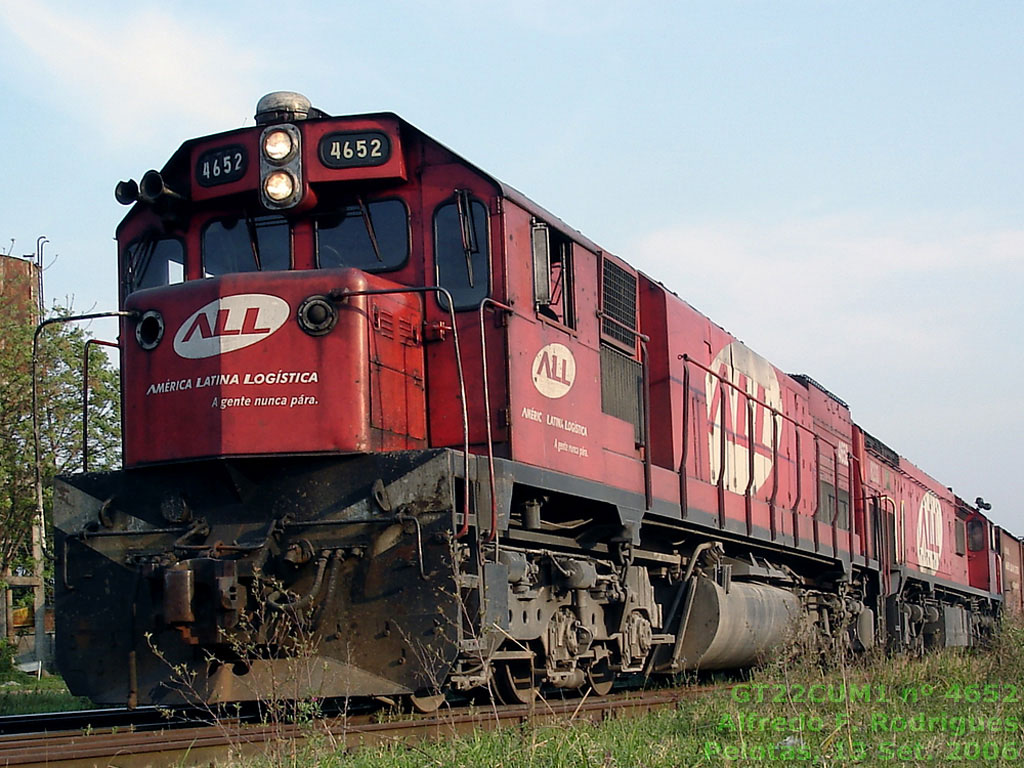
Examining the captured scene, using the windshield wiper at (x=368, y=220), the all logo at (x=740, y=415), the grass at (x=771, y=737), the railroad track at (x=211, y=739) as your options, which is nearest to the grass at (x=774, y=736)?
the grass at (x=771, y=737)

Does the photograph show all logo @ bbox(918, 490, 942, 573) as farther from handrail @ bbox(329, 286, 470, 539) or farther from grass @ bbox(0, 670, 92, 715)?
handrail @ bbox(329, 286, 470, 539)

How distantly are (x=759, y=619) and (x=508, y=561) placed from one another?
16.4 ft

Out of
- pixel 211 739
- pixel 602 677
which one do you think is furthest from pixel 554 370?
pixel 211 739

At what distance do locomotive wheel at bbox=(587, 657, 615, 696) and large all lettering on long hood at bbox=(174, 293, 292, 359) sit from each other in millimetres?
3979

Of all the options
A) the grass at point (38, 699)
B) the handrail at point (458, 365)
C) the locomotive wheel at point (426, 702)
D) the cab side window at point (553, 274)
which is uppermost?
the cab side window at point (553, 274)

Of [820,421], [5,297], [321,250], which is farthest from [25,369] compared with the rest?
[321,250]

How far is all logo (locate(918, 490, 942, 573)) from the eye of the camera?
2089 cm

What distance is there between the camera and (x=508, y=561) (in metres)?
7.74

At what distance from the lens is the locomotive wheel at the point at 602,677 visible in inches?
383

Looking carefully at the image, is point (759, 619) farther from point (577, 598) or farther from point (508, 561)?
point (508, 561)

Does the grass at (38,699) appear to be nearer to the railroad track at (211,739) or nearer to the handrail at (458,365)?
the railroad track at (211,739)

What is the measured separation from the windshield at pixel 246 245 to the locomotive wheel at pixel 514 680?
316 centimetres

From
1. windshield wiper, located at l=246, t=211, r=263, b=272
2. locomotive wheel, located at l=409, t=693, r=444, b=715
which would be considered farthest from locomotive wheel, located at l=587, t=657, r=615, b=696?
windshield wiper, located at l=246, t=211, r=263, b=272

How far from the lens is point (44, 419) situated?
2144 centimetres
